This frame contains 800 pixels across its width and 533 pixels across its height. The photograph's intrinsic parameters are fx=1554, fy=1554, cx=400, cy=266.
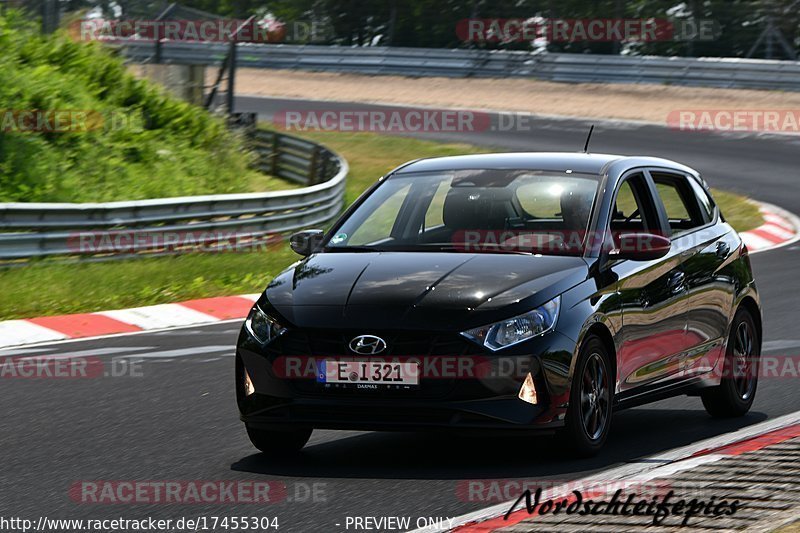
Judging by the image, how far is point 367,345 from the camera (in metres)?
7.20

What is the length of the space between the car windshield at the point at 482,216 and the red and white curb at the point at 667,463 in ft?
3.85

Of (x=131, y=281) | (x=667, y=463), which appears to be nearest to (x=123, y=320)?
(x=131, y=281)

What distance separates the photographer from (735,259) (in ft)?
31.5

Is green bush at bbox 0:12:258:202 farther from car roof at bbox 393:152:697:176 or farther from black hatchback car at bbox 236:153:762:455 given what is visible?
black hatchback car at bbox 236:153:762:455

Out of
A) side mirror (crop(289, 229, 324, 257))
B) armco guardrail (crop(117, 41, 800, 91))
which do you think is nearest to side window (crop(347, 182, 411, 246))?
side mirror (crop(289, 229, 324, 257))

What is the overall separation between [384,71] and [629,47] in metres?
7.45

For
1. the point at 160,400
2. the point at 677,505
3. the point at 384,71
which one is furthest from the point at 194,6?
the point at 677,505

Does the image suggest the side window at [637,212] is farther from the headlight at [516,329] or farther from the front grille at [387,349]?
the front grille at [387,349]

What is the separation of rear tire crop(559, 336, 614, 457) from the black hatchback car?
0.01 metres

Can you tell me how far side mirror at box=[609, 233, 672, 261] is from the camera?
800 cm

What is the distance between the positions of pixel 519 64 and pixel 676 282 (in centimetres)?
3704

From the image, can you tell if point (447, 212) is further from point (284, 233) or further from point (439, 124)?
point (439, 124)

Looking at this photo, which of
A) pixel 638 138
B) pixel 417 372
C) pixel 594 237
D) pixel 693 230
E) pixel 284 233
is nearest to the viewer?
pixel 417 372

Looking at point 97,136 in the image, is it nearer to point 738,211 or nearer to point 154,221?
point 154,221
